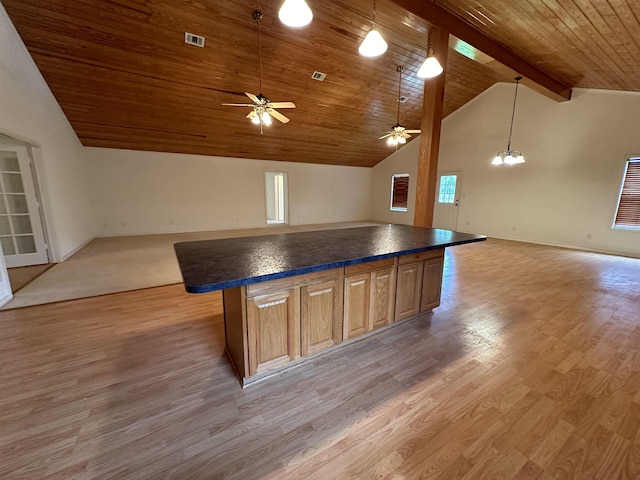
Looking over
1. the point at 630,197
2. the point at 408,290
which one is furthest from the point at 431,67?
the point at 630,197

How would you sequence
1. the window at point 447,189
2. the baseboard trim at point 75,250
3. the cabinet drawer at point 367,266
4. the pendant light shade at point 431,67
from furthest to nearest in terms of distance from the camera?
the window at point 447,189
the baseboard trim at point 75,250
the pendant light shade at point 431,67
the cabinet drawer at point 367,266

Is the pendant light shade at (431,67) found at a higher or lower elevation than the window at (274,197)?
higher

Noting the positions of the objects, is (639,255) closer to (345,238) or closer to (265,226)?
(345,238)

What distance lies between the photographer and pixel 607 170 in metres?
5.51

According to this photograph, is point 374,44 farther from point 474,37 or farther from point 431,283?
point 474,37

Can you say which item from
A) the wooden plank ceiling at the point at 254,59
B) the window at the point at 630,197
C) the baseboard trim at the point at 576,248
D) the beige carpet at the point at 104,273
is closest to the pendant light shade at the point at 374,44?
the wooden plank ceiling at the point at 254,59

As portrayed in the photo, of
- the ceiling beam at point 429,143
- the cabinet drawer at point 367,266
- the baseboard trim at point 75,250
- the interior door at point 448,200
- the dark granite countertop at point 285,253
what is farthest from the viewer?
the interior door at point 448,200

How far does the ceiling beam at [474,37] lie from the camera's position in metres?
3.02

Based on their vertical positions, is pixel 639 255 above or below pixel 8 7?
below

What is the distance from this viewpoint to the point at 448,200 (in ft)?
27.5

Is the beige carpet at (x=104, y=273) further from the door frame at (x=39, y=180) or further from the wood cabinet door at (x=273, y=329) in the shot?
the wood cabinet door at (x=273, y=329)

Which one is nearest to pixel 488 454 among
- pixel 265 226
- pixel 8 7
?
pixel 8 7

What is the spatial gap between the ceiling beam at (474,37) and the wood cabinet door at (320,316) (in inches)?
123

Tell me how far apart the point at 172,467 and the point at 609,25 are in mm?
5584
